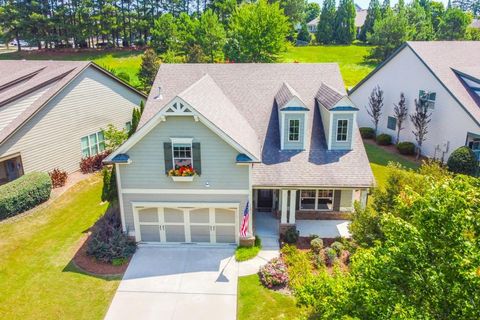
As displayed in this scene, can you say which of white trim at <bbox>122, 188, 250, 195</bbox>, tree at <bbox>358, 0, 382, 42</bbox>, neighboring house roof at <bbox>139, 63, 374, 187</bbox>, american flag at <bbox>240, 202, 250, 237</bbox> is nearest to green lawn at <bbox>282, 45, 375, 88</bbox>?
tree at <bbox>358, 0, 382, 42</bbox>

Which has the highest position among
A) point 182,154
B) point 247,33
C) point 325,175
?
point 247,33

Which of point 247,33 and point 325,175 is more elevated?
point 247,33

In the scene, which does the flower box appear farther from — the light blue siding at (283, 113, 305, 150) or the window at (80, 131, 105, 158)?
the window at (80, 131, 105, 158)

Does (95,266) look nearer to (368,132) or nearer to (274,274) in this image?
(274,274)

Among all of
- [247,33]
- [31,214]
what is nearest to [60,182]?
[31,214]

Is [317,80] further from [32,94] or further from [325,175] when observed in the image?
[32,94]

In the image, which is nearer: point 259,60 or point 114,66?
point 259,60

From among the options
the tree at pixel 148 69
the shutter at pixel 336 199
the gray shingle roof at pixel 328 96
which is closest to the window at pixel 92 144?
the gray shingle roof at pixel 328 96
